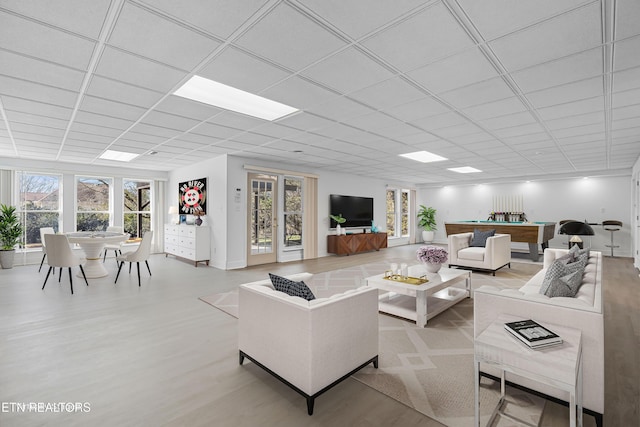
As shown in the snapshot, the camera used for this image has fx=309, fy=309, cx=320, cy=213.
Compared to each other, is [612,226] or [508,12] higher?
[508,12]

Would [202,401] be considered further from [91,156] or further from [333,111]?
[91,156]

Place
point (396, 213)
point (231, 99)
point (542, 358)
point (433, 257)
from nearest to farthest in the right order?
point (542, 358) → point (231, 99) → point (433, 257) → point (396, 213)

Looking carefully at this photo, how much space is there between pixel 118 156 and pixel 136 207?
2.51 m

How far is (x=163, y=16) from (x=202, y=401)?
2432 mm

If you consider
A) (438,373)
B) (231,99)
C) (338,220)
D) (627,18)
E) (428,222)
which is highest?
(231,99)

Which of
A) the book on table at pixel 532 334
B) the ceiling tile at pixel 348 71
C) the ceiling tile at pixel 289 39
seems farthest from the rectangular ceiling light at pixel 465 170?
the book on table at pixel 532 334

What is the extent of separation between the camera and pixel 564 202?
30.4ft

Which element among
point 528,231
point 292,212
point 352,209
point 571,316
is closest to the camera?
point 571,316

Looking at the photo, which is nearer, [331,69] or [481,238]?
[331,69]

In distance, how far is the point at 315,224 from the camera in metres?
8.19

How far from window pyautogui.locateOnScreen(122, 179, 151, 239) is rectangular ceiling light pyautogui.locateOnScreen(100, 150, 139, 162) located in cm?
178

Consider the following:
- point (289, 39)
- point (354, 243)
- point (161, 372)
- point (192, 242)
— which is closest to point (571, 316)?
point (289, 39)

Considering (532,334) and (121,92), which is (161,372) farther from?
(121,92)

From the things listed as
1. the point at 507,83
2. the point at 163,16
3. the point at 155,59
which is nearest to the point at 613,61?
the point at 507,83
